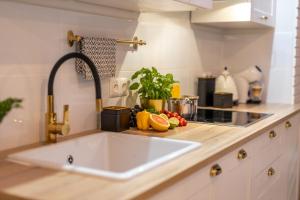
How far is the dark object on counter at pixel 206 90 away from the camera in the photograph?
8.90 feet

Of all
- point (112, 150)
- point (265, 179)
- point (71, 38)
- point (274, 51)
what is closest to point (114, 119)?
point (112, 150)

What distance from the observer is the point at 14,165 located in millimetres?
1212

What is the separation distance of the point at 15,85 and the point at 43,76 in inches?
5.4

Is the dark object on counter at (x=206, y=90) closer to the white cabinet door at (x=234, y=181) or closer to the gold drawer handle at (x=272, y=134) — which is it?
the gold drawer handle at (x=272, y=134)

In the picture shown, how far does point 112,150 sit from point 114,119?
13 centimetres

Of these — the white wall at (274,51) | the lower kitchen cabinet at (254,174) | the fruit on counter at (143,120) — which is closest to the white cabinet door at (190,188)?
the lower kitchen cabinet at (254,174)

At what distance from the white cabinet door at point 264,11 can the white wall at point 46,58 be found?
64 centimetres

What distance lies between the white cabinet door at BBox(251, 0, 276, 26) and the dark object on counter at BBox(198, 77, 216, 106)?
0.49 metres

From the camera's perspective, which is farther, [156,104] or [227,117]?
[227,117]

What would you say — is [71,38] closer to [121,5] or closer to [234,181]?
[121,5]

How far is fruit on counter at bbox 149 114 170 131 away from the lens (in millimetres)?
1762

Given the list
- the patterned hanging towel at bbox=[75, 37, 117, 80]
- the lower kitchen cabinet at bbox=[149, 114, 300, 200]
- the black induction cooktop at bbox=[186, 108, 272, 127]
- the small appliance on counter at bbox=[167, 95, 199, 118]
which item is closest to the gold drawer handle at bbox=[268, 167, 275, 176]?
the lower kitchen cabinet at bbox=[149, 114, 300, 200]

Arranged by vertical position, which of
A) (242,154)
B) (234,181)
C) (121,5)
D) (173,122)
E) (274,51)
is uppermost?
(121,5)

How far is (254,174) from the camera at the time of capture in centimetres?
192
